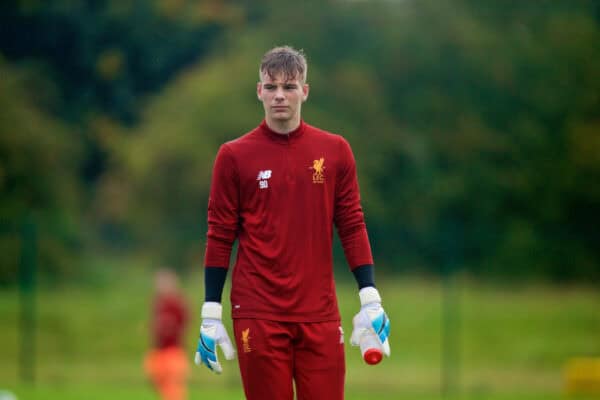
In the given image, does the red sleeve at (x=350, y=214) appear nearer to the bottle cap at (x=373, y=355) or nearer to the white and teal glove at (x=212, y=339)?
the bottle cap at (x=373, y=355)

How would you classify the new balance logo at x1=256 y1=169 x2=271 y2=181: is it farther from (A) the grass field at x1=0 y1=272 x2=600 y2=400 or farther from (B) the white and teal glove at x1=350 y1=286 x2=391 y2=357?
(A) the grass field at x1=0 y1=272 x2=600 y2=400

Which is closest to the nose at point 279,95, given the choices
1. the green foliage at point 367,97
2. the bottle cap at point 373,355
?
the bottle cap at point 373,355

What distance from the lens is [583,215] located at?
25438 millimetres

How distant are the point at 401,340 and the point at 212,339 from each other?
1568 cm

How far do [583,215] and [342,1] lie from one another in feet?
39.5

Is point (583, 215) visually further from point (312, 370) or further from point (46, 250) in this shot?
point (312, 370)

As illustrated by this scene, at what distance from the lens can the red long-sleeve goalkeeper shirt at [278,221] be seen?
5.58 m

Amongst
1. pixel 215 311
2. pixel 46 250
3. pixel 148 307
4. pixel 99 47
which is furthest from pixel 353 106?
pixel 215 311

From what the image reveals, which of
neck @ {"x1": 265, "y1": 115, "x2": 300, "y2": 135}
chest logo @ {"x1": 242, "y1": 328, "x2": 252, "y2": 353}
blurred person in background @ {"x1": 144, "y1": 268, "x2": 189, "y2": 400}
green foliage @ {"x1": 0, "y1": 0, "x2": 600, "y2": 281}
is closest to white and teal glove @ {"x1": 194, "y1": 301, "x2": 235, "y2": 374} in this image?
chest logo @ {"x1": 242, "y1": 328, "x2": 252, "y2": 353}

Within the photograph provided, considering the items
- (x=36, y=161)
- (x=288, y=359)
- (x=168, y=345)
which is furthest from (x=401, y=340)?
(x=288, y=359)

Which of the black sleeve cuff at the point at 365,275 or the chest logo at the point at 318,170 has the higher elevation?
the chest logo at the point at 318,170

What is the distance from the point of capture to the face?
5.66 metres

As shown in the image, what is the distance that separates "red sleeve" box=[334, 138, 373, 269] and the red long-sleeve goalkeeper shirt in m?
0.04

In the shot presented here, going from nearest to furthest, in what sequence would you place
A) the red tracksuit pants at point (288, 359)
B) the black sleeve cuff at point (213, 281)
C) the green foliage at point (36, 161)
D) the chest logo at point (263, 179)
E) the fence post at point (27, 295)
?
the red tracksuit pants at point (288, 359) < the chest logo at point (263, 179) < the black sleeve cuff at point (213, 281) < the fence post at point (27, 295) < the green foliage at point (36, 161)
